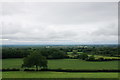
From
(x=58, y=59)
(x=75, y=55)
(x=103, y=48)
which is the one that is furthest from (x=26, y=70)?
(x=103, y=48)

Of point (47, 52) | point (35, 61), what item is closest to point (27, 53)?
point (47, 52)

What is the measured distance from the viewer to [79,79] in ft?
18.8

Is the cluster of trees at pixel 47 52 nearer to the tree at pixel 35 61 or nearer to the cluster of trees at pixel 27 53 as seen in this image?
the cluster of trees at pixel 27 53

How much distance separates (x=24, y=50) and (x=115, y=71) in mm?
7294

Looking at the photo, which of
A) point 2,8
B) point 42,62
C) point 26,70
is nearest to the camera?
point 2,8

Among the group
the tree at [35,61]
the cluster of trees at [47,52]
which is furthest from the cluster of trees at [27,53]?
the tree at [35,61]

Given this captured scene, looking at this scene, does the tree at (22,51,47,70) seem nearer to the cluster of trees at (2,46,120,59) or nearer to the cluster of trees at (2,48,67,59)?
the cluster of trees at (2,48,67,59)

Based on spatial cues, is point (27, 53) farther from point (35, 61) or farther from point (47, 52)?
point (35, 61)

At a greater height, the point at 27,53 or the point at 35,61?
the point at 27,53

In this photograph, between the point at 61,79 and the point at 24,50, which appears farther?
the point at 24,50

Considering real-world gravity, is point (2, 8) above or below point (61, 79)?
above

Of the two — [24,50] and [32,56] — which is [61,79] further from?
[24,50]

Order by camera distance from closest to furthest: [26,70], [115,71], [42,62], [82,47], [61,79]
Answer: [61,79]
[115,71]
[26,70]
[42,62]
[82,47]

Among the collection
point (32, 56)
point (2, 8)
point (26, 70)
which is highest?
point (2, 8)
